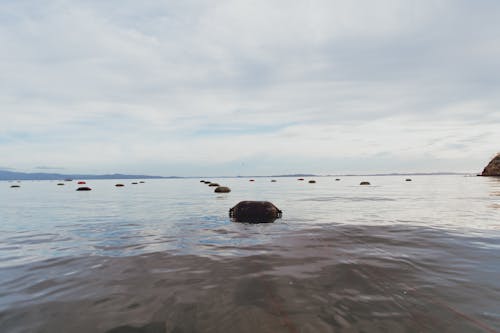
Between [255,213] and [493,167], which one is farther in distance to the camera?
[493,167]

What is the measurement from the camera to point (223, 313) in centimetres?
432

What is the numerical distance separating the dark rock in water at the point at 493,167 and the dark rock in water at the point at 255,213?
372 feet

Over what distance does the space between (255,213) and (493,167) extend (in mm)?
118171

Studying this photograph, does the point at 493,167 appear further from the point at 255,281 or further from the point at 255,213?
A: the point at 255,281

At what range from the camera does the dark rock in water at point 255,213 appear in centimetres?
1394

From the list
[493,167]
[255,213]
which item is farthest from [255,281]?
[493,167]

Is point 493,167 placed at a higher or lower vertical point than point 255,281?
higher

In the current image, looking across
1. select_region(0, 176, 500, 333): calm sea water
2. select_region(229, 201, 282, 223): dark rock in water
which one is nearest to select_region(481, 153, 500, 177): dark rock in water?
select_region(0, 176, 500, 333): calm sea water

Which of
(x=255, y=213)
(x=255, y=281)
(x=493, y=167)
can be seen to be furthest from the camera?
(x=493, y=167)

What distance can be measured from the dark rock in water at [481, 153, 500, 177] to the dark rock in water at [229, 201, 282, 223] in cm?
11344

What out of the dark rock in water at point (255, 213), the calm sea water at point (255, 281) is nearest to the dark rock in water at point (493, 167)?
the calm sea water at point (255, 281)

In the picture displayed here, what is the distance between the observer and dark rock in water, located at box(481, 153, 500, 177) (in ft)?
300

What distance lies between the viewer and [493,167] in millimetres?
93562

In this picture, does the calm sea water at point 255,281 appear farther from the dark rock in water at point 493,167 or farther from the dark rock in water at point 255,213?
the dark rock in water at point 493,167
